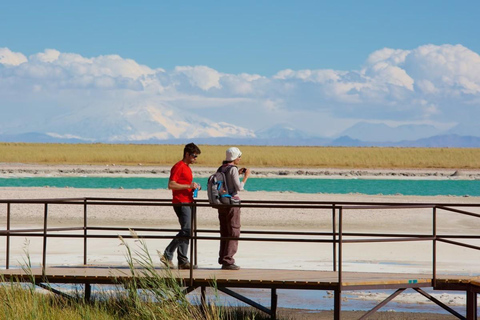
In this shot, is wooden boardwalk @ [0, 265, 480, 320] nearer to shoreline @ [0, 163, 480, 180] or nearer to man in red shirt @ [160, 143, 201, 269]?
man in red shirt @ [160, 143, 201, 269]

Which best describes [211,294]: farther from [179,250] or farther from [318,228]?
[318,228]

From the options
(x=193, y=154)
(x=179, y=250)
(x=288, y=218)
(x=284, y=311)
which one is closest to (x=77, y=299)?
(x=179, y=250)

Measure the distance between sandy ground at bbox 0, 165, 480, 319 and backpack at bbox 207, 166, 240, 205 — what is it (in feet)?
8.27

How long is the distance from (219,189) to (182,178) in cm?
54

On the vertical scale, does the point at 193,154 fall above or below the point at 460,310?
above

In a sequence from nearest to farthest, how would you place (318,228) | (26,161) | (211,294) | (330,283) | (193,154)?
(330,283) < (193,154) < (211,294) < (318,228) < (26,161)

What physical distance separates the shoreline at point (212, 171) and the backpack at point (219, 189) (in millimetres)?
50340

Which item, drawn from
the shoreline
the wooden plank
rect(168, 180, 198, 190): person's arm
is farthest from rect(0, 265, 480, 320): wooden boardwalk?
the shoreline

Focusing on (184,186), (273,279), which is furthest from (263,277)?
(184,186)

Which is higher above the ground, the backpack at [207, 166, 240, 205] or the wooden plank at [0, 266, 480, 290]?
the backpack at [207, 166, 240, 205]

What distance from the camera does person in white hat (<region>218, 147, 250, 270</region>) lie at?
38.1 ft

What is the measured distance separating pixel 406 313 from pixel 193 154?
4.24 meters

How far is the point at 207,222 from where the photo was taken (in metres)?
27.6

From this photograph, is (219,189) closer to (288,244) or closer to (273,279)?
(273,279)
